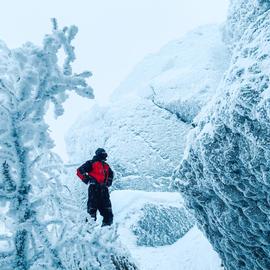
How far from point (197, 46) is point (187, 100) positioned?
4448 millimetres

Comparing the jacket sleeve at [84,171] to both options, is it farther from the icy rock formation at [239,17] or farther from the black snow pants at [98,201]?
the icy rock formation at [239,17]

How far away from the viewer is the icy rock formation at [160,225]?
858 centimetres

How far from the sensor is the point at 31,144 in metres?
2.90

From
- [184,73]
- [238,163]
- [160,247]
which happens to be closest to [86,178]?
[160,247]

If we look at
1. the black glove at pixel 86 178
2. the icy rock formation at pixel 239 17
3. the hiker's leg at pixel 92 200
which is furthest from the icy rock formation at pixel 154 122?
the black glove at pixel 86 178

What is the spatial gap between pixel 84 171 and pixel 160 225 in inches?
112

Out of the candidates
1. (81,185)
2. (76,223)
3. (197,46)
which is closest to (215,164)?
(76,223)

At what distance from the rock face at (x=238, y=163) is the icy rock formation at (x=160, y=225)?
2930mm

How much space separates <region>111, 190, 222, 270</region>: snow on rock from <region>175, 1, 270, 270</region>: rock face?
1456 mm

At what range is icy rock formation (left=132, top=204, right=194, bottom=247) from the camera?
858 cm

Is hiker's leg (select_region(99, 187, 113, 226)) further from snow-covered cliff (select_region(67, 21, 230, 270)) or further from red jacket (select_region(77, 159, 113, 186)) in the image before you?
snow-covered cliff (select_region(67, 21, 230, 270))

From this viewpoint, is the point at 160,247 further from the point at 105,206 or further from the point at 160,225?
the point at 105,206

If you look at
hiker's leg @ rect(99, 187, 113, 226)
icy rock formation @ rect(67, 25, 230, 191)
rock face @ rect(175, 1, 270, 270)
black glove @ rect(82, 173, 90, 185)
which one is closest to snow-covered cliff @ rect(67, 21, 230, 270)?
icy rock formation @ rect(67, 25, 230, 191)

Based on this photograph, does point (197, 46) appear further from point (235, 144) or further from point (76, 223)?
point (76, 223)
